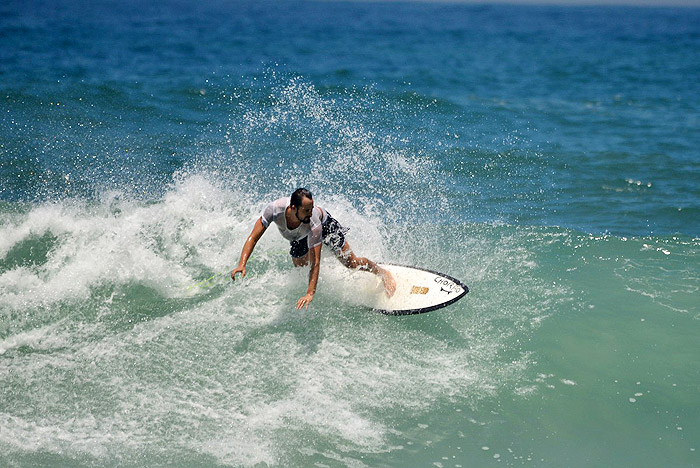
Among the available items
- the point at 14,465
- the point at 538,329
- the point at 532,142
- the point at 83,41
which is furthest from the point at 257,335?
the point at 83,41

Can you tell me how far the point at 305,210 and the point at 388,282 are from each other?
1.82 meters

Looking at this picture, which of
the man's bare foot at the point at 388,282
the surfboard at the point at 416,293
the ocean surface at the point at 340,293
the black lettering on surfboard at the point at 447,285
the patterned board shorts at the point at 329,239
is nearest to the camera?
the ocean surface at the point at 340,293

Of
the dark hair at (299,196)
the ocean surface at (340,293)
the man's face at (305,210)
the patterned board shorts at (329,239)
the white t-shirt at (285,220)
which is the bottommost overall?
the ocean surface at (340,293)

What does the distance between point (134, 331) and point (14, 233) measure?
9.94ft

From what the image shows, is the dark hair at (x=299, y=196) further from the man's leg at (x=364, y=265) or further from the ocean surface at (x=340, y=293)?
the ocean surface at (x=340, y=293)

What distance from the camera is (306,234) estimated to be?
7121mm

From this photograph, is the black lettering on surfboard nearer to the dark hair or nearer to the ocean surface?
the ocean surface

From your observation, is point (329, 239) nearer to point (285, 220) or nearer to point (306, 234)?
point (306, 234)

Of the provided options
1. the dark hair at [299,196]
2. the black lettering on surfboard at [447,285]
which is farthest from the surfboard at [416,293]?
the dark hair at [299,196]

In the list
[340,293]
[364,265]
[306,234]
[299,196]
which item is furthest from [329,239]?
[299,196]

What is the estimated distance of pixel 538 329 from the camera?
7617 mm

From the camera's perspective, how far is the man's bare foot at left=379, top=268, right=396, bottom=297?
7793mm

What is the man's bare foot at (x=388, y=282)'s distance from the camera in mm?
7793

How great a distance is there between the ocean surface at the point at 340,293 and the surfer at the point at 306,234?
1.09 ft
